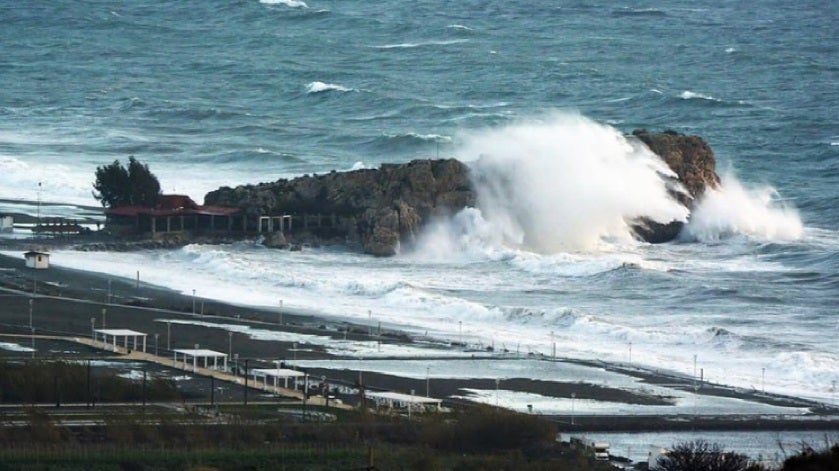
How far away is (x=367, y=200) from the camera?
Answer: 2451 inches

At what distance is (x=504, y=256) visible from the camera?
61156 millimetres

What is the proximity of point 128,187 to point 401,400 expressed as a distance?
87.5ft

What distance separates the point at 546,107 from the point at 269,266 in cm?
4028

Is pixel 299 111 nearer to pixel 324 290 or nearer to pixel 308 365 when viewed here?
pixel 324 290

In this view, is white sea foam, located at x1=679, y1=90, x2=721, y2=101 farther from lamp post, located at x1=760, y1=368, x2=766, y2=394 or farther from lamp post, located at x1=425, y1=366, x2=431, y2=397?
lamp post, located at x1=425, y1=366, x2=431, y2=397

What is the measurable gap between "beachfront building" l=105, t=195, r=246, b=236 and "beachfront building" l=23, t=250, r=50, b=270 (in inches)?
251

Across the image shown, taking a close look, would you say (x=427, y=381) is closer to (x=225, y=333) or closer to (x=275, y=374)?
(x=275, y=374)

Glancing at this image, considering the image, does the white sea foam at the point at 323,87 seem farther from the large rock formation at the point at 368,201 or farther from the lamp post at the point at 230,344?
the lamp post at the point at 230,344

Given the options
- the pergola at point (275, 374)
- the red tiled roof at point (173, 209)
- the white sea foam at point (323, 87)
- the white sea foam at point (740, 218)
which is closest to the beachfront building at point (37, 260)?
the red tiled roof at point (173, 209)

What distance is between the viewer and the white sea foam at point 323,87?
103 m

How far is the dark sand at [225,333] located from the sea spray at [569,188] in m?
13.4

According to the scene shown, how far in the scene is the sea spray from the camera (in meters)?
64.1

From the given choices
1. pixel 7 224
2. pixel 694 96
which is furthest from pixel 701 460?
pixel 694 96

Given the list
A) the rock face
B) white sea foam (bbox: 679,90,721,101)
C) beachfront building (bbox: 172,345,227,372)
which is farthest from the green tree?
white sea foam (bbox: 679,90,721,101)
